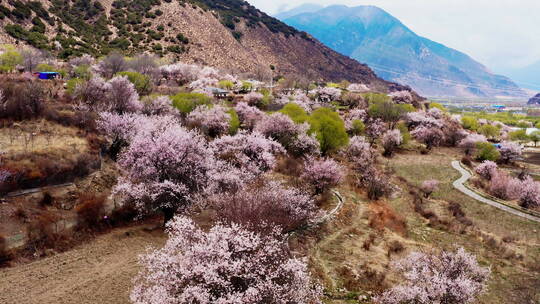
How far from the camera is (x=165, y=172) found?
21797mm

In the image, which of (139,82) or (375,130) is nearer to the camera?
(139,82)

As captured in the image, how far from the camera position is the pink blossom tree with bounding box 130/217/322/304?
11.0 meters

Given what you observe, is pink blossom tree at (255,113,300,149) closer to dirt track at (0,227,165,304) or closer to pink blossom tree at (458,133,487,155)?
dirt track at (0,227,165,304)

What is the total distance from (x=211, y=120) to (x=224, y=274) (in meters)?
29.3

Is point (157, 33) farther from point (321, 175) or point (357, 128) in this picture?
point (321, 175)

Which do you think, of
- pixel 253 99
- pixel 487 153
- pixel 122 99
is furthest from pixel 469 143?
pixel 122 99

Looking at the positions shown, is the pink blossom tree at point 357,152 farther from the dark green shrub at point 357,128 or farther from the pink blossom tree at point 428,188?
the dark green shrub at point 357,128

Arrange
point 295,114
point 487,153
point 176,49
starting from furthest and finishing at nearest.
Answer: point 176,49 < point 487,153 < point 295,114

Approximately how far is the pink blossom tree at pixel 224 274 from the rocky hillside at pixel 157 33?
71.6 metres

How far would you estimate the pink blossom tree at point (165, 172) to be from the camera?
831 inches

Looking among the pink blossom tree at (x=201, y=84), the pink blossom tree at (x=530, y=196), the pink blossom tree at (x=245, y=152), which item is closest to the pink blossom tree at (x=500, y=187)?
the pink blossom tree at (x=530, y=196)

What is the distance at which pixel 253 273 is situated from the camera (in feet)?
38.2

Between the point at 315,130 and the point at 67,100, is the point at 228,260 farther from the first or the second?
the point at 67,100

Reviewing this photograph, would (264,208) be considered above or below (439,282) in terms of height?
below
